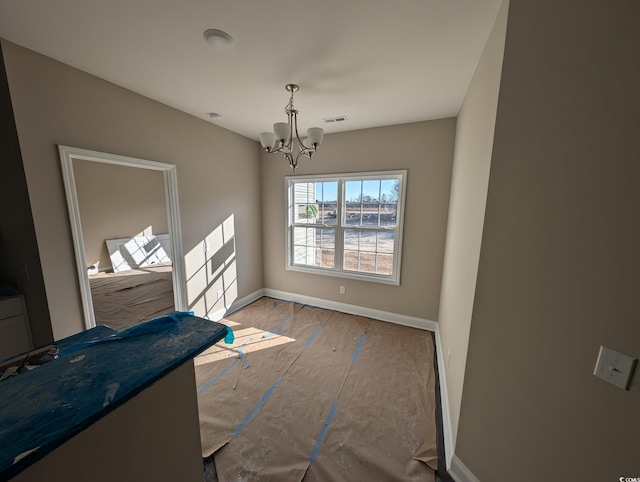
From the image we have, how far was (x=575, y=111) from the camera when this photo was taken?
0.91 metres

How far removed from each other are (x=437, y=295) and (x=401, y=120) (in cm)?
222

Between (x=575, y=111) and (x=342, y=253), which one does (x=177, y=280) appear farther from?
(x=575, y=111)

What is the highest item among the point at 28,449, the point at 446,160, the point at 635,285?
the point at 446,160

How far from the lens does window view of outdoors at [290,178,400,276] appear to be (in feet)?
10.7

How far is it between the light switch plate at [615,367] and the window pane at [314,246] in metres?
2.90

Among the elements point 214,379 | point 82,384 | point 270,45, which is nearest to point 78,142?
point 270,45

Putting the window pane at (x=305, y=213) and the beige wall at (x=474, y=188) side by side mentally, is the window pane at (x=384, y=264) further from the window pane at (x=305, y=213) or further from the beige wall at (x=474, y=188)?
the beige wall at (x=474, y=188)

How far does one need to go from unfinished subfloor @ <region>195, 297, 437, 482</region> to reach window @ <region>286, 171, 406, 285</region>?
34.4 inches

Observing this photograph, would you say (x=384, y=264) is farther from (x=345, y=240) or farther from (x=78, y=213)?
(x=78, y=213)

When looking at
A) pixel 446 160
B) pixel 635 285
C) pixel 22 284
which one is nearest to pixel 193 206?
pixel 22 284

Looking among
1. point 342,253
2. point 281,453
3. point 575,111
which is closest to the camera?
point 575,111

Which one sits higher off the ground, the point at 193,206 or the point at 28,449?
the point at 193,206

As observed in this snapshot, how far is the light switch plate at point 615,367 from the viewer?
2.69 ft

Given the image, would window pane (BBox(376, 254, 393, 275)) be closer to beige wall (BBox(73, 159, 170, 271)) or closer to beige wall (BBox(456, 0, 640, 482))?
beige wall (BBox(456, 0, 640, 482))
